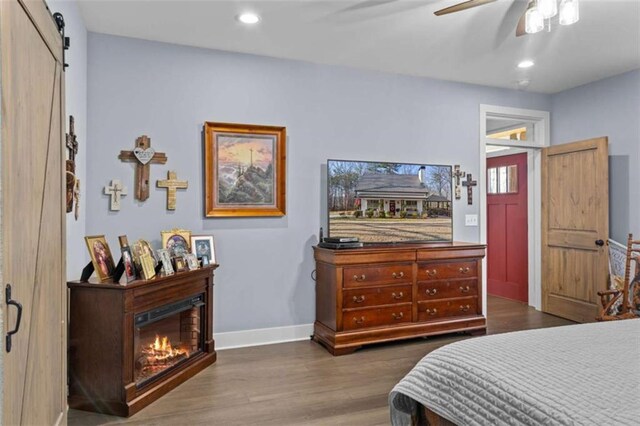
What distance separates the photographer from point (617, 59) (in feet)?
13.0

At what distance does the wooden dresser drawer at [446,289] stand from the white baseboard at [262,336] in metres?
1.11

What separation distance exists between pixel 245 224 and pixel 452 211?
219 centimetres

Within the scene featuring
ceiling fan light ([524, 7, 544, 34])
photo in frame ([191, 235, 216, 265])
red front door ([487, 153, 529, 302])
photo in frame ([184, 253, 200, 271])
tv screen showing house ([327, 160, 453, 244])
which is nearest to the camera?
ceiling fan light ([524, 7, 544, 34])

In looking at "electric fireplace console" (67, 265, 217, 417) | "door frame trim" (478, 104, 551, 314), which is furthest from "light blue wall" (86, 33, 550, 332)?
"electric fireplace console" (67, 265, 217, 417)

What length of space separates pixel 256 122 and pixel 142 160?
1.04 meters

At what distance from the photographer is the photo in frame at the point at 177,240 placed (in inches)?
133

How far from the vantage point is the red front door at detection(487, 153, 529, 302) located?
5520 mm

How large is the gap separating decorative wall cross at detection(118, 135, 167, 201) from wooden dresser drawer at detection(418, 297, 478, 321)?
103 inches

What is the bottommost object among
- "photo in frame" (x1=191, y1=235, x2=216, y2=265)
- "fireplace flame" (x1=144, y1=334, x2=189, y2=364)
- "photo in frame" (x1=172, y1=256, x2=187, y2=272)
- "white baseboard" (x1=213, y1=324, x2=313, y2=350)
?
"white baseboard" (x1=213, y1=324, x2=313, y2=350)

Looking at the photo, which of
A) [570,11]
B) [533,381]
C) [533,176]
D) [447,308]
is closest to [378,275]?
[447,308]

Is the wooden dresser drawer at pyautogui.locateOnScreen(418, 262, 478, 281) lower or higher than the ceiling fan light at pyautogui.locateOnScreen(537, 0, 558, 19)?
lower

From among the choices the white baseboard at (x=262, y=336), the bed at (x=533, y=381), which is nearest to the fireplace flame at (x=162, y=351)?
the white baseboard at (x=262, y=336)

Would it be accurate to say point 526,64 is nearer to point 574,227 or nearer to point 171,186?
point 574,227

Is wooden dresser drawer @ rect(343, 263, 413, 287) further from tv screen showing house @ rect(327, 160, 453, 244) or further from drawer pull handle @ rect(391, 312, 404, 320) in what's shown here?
tv screen showing house @ rect(327, 160, 453, 244)
